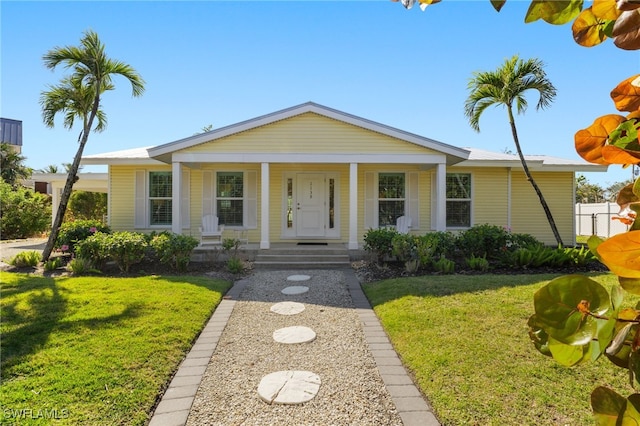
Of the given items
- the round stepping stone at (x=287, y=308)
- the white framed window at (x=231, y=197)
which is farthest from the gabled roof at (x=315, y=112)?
the round stepping stone at (x=287, y=308)

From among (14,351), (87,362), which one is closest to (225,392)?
(87,362)

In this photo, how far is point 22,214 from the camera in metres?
17.8

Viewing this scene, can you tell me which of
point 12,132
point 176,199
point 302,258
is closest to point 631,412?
point 302,258

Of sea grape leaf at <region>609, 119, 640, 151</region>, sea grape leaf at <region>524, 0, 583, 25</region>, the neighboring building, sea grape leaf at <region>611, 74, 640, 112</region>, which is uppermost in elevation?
the neighboring building

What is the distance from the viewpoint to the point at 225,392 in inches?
133

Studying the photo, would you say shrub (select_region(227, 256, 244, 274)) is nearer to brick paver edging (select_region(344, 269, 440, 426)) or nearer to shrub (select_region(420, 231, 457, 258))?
brick paver edging (select_region(344, 269, 440, 426))

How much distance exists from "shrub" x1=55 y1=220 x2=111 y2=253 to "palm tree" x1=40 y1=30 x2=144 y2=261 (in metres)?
0.19

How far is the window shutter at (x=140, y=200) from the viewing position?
12008mm

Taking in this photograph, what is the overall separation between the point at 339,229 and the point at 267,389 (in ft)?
29.3

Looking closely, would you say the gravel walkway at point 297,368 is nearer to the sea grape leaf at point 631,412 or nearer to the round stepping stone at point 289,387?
the round stepping stone at point 289,387

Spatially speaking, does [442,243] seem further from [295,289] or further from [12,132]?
[12,132]

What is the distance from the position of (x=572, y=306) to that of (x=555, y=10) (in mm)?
532

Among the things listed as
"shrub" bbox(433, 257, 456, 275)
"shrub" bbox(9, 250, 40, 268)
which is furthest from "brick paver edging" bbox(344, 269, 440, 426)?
"shrub" bbox(9, 250, 40, 268)

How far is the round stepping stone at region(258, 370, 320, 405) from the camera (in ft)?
10.6
